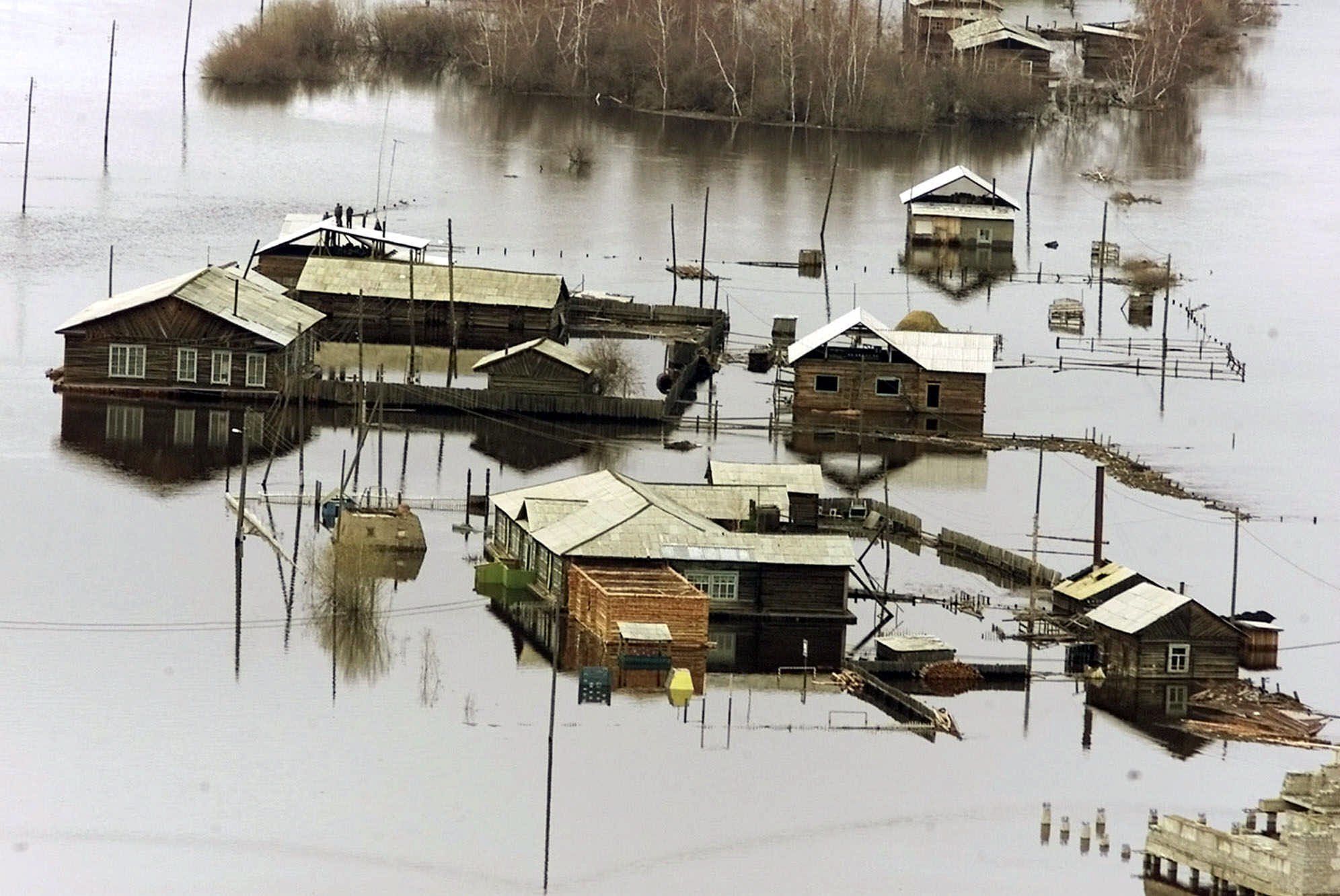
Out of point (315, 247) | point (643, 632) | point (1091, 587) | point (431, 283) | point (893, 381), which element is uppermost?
point (315, 247)

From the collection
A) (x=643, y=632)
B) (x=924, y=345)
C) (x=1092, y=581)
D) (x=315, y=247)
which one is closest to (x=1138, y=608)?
(x=1092, y=581)

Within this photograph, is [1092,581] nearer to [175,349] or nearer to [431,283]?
[175,349]

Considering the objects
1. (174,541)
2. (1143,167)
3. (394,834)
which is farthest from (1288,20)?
(394,834)

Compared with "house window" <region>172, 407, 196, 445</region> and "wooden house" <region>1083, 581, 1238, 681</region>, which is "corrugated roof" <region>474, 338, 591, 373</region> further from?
"wooden house" <region>1083, 581, 1238, 681</region>

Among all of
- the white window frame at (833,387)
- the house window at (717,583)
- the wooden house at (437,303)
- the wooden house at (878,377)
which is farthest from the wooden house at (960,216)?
the house window at (717,583)

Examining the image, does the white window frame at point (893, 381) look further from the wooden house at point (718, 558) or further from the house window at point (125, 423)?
the wooden house at point (718, 558)

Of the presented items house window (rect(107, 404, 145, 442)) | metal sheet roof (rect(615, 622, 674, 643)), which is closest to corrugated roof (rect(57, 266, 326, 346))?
house window (rect(107, 404, 145, 442))
